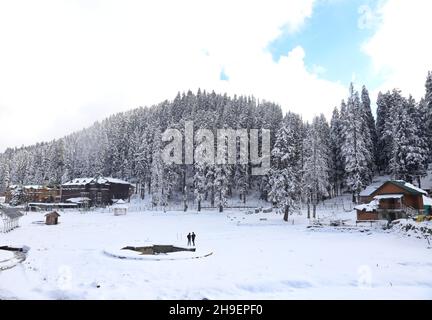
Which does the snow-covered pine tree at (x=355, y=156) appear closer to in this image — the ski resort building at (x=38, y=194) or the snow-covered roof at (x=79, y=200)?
the snow-covered roof at (x=79, y=200)

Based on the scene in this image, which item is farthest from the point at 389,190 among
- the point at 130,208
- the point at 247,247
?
the point at 130,208

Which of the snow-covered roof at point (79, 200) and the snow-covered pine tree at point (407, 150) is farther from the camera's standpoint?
Result: the snow-covered roof at point (79, 200)

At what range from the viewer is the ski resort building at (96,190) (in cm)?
9206

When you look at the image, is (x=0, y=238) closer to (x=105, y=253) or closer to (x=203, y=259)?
(x=105, y=253)

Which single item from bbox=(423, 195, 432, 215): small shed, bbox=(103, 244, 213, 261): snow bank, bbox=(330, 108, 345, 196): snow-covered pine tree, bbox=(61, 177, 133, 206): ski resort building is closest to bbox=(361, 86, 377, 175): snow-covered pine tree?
bbox=(330, 108, 345, 196): snow-covered pine tree

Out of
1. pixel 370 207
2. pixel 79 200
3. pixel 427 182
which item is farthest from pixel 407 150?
pixel 79 200

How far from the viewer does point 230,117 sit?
86.3 meters

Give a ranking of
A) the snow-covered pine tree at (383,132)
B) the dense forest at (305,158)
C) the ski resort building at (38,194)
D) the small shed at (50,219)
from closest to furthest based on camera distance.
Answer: the small shed at (50,219), the dense forest at (305,158), the snow-covered pine tree at (383,132), the ski resort building at (38,194)

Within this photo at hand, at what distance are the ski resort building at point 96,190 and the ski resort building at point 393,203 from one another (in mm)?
61629

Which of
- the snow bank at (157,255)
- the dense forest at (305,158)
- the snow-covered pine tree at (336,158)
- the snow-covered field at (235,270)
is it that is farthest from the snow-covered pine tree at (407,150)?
the snow bank at (157,255)

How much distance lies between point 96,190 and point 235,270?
78.4 meters

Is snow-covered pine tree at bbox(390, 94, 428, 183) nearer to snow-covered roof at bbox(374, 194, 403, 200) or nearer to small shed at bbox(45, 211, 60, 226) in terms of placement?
snow-covered roof at bbox(374, 194, 403, 200)

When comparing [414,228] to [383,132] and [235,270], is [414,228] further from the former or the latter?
[383,132]

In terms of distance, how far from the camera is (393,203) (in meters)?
48.1
